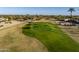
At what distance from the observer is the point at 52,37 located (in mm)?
1687

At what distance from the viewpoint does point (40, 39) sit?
5.57ft

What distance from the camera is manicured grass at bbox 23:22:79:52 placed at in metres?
1.69

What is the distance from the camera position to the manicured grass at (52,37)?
1688 millimetres

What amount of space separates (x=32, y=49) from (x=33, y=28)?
182mm

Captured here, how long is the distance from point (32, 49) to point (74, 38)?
0.37 m

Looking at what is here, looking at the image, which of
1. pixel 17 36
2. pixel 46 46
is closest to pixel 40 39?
pixel 46 46
